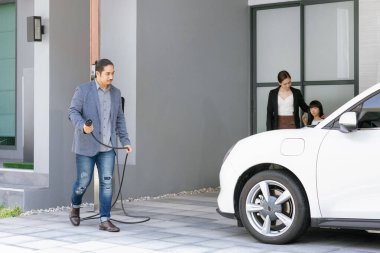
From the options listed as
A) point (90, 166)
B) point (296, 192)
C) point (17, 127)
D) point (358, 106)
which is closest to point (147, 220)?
point (90, 166)

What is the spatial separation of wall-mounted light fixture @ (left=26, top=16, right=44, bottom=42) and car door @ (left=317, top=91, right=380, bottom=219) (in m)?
5.16

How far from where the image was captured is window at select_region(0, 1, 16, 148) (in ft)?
52.2

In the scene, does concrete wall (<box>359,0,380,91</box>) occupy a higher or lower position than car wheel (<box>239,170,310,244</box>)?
higher

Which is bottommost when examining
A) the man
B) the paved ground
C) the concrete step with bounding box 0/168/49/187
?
the paved ground

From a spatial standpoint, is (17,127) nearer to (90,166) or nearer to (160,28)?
(160,28)

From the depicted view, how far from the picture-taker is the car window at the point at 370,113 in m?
7.43

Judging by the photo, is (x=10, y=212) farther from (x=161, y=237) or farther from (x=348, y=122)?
(x=348, y=122)

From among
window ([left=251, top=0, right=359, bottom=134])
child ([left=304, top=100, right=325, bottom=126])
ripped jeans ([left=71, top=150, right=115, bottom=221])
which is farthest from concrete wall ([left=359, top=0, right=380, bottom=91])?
ripped jeans ([left=71, top=150, right=115, bottom=221])

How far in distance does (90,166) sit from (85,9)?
11.8ft

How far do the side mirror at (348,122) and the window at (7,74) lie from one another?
9740mm

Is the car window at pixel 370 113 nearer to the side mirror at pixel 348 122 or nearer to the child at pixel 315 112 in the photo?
the side mirror at pixel 348 122

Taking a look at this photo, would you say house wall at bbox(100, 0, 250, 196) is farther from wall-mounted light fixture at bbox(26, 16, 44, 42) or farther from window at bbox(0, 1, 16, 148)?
window at bbox(0, 1, 16, 148)

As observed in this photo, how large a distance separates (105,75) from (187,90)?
14.3 ft

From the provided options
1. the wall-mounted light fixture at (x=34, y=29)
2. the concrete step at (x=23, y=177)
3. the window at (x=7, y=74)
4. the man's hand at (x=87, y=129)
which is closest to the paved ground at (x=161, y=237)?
the concrete step at (x=23, y=177)
